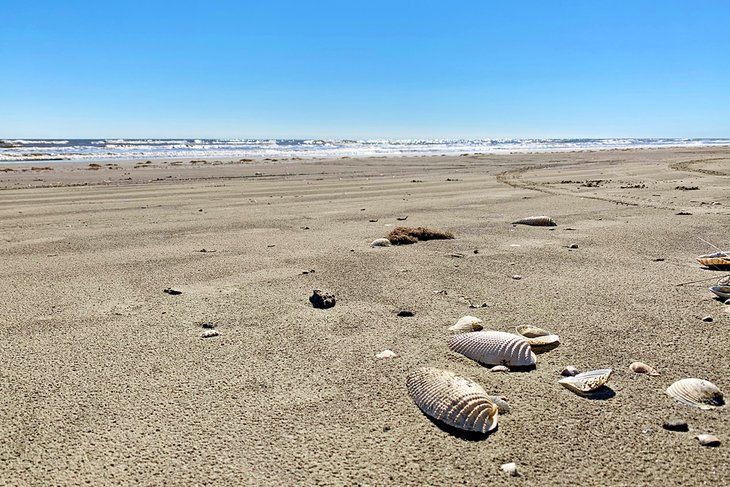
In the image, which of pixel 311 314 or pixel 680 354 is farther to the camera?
pixel 311 314

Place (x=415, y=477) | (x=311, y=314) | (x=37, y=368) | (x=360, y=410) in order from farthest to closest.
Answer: (x=311, y=314) → (x=37, y=368) → (x=360, y=410) → (x=415, y=477)

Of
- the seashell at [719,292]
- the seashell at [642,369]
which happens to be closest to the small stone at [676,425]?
the seashell at [642,369]

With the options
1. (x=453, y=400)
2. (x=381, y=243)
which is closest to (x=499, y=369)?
(x=453, y=400)

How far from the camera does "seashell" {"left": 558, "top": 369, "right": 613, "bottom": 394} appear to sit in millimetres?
2262

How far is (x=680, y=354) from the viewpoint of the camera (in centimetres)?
263

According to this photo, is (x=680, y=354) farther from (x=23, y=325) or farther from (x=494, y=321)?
(x=23, y=325)

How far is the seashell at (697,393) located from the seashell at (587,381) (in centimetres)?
25

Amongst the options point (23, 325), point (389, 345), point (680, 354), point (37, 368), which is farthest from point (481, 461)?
point (23, 325)

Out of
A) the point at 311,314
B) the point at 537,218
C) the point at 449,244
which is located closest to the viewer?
the point at 311,314

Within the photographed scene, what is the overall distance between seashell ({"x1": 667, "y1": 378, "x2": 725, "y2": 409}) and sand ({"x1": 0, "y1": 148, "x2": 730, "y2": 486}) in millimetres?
67

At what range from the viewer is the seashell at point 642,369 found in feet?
8.02

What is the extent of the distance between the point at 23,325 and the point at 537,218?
509 centimetres

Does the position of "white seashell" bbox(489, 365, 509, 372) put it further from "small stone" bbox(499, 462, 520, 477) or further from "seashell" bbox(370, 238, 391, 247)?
"seashell" bbox(370, 238, 391, 247)

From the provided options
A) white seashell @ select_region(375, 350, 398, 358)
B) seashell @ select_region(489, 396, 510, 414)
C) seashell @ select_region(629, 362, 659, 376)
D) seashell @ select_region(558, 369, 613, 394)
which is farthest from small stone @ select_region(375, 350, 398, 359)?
seashell @ select_region(629, 362, 659, 376)
